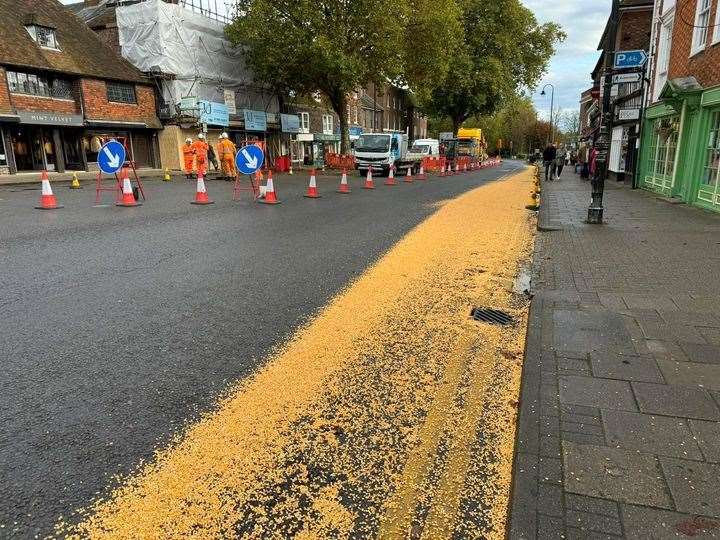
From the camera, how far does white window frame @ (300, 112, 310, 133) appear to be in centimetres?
4300

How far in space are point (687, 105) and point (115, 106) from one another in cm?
2741

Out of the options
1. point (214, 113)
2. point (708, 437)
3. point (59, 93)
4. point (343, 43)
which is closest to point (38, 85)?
point (59, 93)

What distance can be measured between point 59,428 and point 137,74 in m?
32.0

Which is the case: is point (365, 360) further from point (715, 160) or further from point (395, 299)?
point (715, 160)

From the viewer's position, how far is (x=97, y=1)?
37.4 meters

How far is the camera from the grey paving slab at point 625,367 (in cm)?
325

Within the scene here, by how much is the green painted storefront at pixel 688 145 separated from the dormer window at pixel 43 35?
2802cm

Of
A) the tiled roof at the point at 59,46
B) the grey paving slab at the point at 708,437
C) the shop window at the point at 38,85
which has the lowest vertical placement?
the grey paving slab at the point at 708,437

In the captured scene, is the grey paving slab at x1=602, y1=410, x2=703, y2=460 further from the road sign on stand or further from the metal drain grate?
the road sign on stand

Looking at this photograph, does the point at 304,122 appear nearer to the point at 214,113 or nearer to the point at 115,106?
A: the point at 214,113

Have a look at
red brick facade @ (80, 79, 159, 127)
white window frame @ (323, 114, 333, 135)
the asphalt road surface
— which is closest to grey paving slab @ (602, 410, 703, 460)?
the asphalt road surface

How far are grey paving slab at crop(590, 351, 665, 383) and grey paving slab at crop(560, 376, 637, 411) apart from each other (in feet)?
0.39

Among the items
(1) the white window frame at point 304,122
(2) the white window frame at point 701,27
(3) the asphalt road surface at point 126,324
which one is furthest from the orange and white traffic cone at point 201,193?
(1) the white window frame at point 304,122

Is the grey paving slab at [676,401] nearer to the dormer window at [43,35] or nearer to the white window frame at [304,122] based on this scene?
the dormer window at [43,35]
